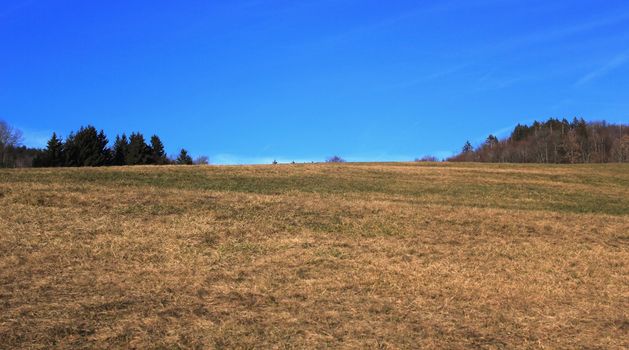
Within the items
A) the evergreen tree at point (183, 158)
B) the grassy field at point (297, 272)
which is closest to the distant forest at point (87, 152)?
the evergreen tree at point (183, 158)

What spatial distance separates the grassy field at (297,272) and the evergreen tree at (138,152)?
191 feet

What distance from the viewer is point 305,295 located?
8.02 meters

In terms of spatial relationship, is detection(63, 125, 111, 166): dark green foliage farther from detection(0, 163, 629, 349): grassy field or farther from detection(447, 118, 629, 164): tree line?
detection(447, 118, 629, 164): tree line

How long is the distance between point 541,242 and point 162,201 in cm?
970

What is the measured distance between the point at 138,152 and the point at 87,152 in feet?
27.6

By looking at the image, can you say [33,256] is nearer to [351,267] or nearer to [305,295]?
[305,295]

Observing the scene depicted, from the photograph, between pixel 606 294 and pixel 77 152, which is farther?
pixel 77 152

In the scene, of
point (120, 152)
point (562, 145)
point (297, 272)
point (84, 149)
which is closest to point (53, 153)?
point (84, 149)

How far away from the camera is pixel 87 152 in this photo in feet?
223

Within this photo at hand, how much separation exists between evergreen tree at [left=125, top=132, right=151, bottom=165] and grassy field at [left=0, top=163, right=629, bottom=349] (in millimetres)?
58367

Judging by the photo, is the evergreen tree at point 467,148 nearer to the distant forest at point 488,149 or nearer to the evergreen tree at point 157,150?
the distant forest at point 488,149

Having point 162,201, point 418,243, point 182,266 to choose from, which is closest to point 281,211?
point 162,201

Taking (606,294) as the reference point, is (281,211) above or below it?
above

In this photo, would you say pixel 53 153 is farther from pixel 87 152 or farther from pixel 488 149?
pixel 488 149
